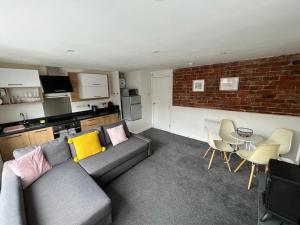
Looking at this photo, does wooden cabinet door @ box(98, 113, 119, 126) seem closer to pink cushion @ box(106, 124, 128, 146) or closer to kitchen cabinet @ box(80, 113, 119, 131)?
kitchen cabinet @ box(80, 113, 119, 131)

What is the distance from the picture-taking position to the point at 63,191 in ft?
5.45

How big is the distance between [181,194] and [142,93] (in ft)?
11.4

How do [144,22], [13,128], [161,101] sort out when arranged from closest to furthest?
[144,22]
[13,128]
[161,101]

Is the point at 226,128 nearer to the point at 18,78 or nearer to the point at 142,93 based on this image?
the point at 142,93

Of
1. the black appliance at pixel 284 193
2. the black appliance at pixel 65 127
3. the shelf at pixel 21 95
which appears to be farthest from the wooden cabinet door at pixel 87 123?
the black appliance at pixel 284 193

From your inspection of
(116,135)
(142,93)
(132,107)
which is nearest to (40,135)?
(116,135)

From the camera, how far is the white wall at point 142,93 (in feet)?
15.5

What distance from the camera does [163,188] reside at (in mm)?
2236

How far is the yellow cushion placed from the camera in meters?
2.37

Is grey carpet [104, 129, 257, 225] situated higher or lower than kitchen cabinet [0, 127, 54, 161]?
lower

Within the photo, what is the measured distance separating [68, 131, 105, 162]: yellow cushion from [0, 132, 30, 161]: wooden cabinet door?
1.19 meters

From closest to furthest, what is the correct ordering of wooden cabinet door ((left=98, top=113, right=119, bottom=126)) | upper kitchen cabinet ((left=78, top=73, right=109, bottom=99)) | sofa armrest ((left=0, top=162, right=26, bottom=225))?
sofa armrest ((left=0, top=162, right=26, bottom=225))
upper kitchen cabinet ((left=78, top=73, right=109, bottom=99))
wooden cabinet door ((left=98, top=113, right=119, bottom=126))

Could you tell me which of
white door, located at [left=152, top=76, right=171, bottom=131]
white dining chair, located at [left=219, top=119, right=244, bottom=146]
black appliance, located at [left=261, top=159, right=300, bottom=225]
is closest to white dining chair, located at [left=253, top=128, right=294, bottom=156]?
white dining chair, located at [left=219, top=119, right=244, bottom=146]

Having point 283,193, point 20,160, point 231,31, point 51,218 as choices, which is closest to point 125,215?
point 51,218
